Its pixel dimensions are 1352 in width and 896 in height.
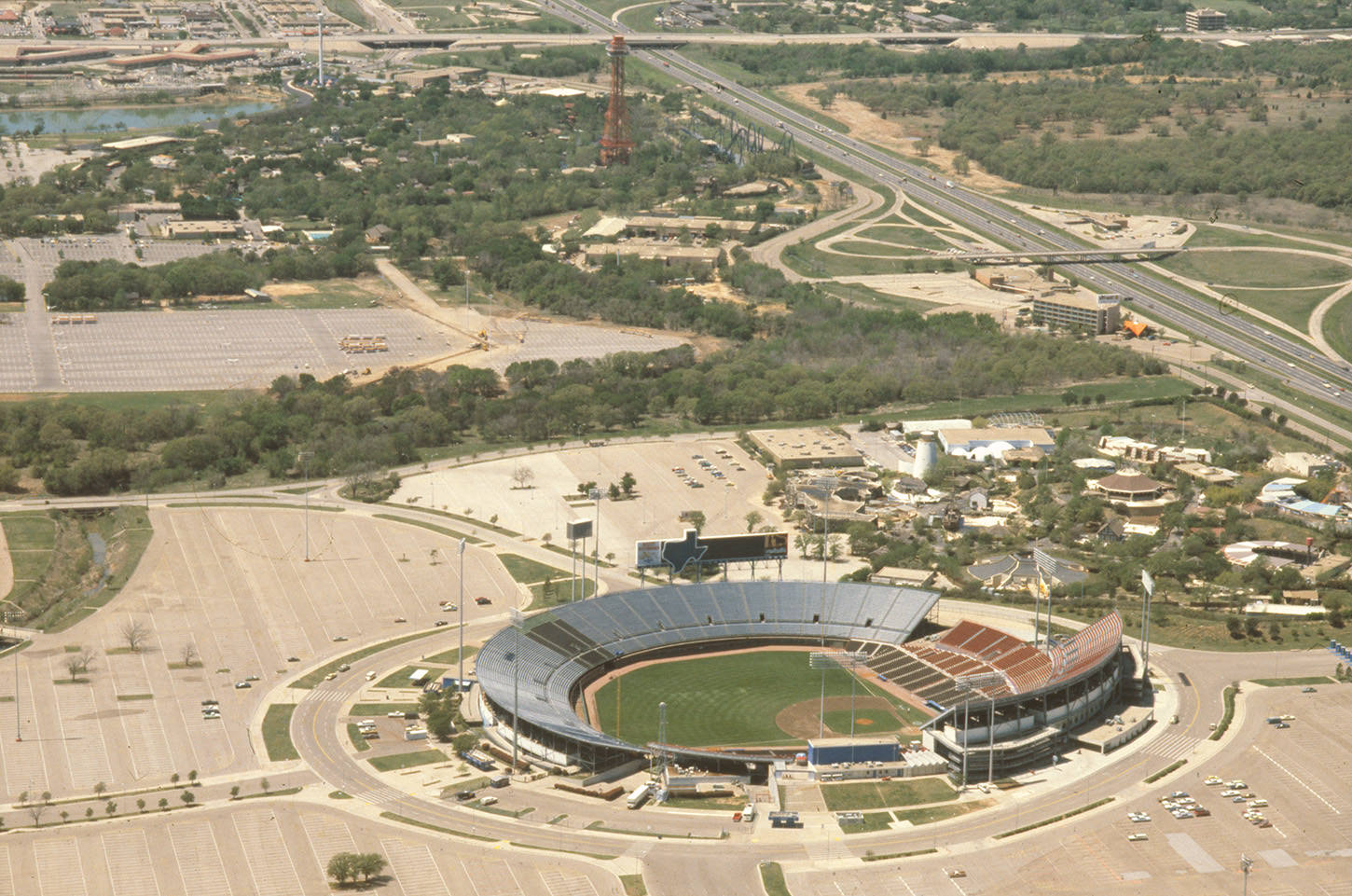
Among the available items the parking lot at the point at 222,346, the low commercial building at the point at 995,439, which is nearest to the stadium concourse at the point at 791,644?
the low commercial building at the point at 995,439

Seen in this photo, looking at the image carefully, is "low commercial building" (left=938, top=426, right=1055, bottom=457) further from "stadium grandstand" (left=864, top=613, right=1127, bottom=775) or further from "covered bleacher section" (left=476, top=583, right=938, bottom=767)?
"stadium grandstand" (left=864, top=613, right=1127, bottom=775)

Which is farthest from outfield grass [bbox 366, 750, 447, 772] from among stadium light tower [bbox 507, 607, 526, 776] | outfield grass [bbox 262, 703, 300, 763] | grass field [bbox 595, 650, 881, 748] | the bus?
the bus

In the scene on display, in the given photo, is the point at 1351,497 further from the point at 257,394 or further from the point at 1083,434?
the point at 257,394

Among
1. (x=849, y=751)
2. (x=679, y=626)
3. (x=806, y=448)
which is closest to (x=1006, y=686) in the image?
(x=849, y=751)

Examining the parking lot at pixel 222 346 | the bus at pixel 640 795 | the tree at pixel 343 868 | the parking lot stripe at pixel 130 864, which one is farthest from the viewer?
the parking lot at pixel 222 346

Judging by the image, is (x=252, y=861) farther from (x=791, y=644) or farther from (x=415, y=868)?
(x=791, y=644)

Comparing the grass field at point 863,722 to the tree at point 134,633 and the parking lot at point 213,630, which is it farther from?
the tree at point 134,633

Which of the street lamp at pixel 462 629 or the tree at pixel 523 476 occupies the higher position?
the street lamp at pixel 462 629
